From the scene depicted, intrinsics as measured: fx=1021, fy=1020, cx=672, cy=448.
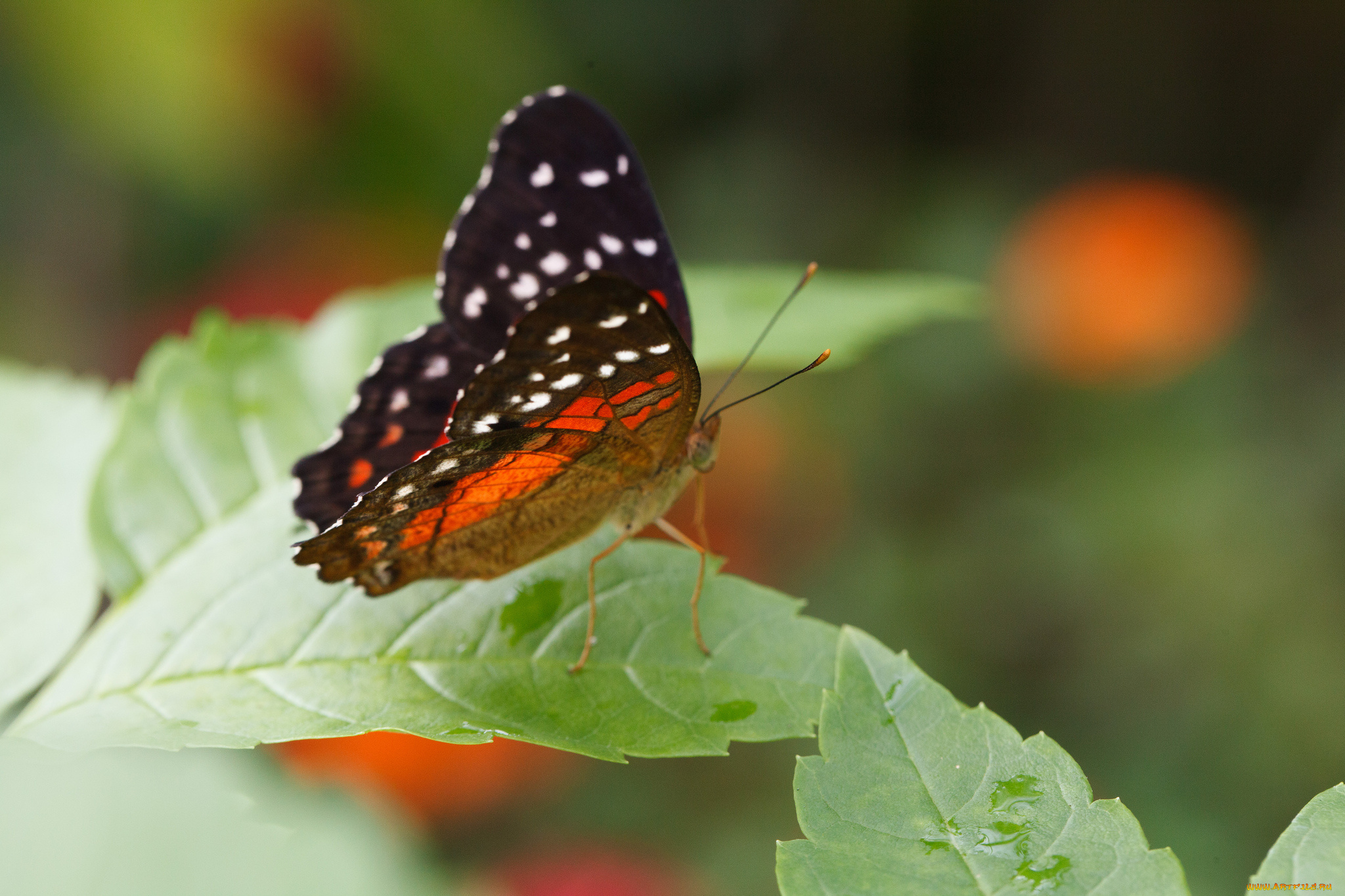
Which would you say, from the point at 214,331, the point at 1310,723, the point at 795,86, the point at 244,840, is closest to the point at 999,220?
the point at 795,86

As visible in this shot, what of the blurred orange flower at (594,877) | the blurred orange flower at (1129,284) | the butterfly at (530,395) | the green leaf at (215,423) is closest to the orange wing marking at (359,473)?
the butterfly at (530,395)

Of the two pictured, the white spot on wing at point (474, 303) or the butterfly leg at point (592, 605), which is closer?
the butterfly leg at point (592, 605)

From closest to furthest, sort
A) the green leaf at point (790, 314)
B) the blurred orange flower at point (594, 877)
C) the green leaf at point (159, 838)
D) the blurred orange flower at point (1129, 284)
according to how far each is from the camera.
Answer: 1. the green leaf at point (159, 838)
2. the green leaf at point (790, 314)
3. the blurred orange flower at point (594, 877)
4. the blurred orange flower at point (1129, 284)

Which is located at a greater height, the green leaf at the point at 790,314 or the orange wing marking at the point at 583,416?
the green leaf at the point at 790,314

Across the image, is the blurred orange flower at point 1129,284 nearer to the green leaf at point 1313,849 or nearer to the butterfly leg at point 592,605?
the butterfly leg at point 592,605

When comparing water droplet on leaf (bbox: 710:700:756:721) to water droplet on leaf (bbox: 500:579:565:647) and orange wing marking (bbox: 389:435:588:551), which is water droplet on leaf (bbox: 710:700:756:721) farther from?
orange wing marking (bbox: 389:435:588:551)

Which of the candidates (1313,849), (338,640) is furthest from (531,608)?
(1313,849)
